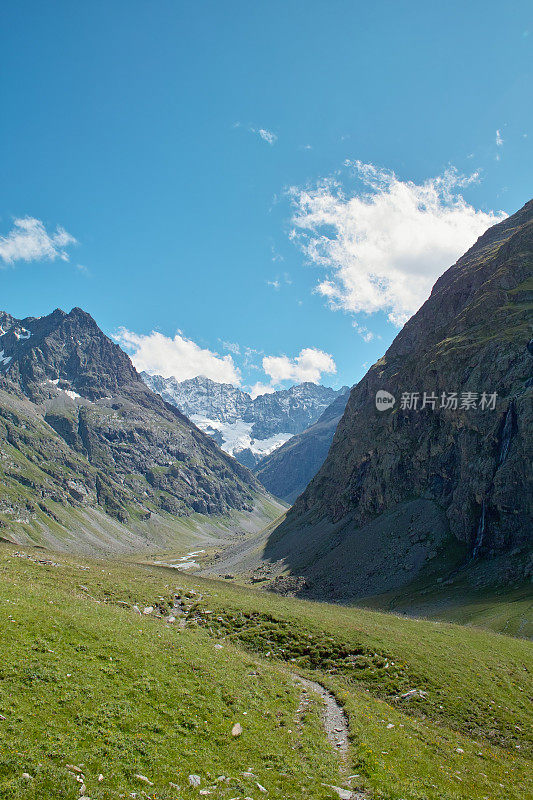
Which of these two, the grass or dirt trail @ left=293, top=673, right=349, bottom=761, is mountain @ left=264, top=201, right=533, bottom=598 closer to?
the grass

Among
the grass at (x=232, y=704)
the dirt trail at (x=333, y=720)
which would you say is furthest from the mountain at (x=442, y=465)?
the dirt trail at (x=333, y=720)

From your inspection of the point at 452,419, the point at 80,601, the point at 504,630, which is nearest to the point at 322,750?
the point at 80,601

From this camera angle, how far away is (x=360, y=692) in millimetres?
22141

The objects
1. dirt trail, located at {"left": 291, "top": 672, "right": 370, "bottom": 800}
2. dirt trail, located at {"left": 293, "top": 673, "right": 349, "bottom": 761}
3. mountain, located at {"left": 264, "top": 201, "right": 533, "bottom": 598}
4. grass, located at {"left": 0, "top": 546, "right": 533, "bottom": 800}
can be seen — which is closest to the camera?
grass, located at {"left": 0, "top": 546, "right": 533, "bottom": 800}

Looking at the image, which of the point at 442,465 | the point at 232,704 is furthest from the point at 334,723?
the point at 442,465

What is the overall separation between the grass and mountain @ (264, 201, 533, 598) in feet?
142

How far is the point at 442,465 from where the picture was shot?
309 feet

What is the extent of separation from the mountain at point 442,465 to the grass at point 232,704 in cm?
4313

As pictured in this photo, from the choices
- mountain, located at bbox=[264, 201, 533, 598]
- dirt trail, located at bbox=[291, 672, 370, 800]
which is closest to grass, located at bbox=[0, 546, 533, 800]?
dirt trail, located at bbox=[291, 672, 370, 800]

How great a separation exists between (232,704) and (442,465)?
88.3 m

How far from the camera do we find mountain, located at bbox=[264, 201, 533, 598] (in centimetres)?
7131

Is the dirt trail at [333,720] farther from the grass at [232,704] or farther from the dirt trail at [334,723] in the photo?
the grass at [232,704]

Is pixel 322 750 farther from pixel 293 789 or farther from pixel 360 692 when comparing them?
pixel 360 692

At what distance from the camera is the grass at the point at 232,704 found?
1228 cm
